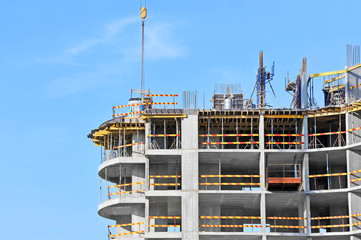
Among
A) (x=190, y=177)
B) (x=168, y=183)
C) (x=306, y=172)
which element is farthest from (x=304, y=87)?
(x=168, y=183)

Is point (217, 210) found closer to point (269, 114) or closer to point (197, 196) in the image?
point (197, 196)

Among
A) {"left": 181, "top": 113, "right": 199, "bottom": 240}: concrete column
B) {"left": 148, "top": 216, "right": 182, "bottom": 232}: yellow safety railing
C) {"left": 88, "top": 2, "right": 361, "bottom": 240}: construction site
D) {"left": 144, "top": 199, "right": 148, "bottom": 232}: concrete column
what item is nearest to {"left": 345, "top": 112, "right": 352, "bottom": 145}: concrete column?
{"left": 88, "top": 2, "right": 361, "bottom": 240}: construction site

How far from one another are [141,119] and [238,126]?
8211mm

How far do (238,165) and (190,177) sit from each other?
18.7 ft

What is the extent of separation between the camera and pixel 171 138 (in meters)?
68.8

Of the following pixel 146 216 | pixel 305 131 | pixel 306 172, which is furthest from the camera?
pixel 305 131

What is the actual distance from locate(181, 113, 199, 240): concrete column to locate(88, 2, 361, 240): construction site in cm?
8

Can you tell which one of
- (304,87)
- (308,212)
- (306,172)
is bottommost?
(308,212)

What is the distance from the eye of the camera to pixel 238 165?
68.8 meters

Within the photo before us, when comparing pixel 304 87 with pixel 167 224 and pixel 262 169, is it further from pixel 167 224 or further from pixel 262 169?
pixel 167 224

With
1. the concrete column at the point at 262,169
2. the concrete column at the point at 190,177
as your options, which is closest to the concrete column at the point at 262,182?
the concrete column at the point at 262,169

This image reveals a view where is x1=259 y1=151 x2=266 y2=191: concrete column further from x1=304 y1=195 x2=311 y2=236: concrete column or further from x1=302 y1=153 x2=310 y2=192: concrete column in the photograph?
x1=304 y1=195 x2=311 y2=236: concrete column

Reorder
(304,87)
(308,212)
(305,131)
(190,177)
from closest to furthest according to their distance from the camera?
→ (308,212) → (190,177) → (305,131) → (304,87)

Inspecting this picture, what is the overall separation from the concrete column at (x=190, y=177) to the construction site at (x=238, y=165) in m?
0.08
